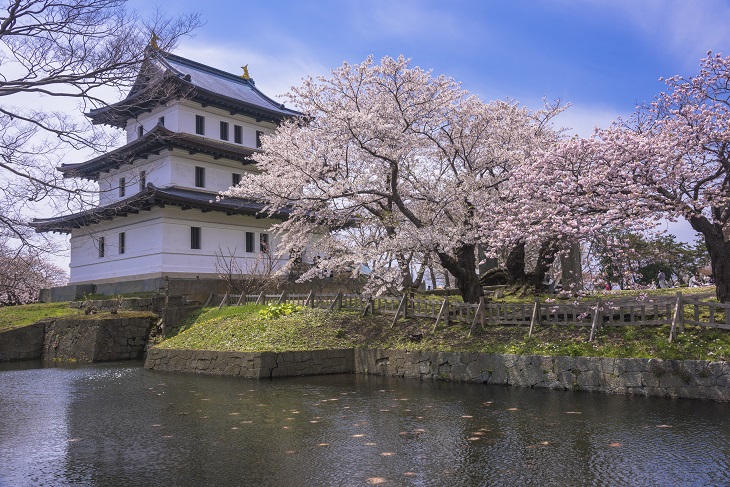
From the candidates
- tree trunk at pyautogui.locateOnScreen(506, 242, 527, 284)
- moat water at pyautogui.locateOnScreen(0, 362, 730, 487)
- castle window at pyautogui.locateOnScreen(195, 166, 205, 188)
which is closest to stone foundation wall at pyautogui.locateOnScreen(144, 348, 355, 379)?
moat water at pyautogui.locateOnScreen(0, 362, 730, 487)

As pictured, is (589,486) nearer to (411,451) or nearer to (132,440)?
(411,451)

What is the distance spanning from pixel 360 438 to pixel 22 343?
23.0 metres

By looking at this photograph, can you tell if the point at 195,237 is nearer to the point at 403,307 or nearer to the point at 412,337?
the point at 403,307

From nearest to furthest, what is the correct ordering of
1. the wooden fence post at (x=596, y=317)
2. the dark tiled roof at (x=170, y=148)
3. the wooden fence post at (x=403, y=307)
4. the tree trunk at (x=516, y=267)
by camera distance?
1. the wooden fence post at (x=596, y=317)
2. the wooden fence post at (x=403, y=307)
3. the tree trunk at (x=516, y=267)
4. the dark tiled roof at (x=170, y=148)

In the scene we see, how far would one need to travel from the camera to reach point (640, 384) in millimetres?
12602

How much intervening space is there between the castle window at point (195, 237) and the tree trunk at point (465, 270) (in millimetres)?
17413

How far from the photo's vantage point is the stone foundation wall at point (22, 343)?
83.7 ft

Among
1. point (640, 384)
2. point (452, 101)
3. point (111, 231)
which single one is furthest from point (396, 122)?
point (111, 231)

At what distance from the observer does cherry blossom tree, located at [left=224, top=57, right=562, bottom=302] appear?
59.7ft

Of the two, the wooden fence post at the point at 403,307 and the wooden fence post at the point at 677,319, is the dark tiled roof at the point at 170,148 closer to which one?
the wooden fence post at the point at 403,307

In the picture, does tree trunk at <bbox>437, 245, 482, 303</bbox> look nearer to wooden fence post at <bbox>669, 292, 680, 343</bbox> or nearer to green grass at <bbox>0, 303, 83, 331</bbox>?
wooden fence post at <bbox>669, 292, 680, 343</bbox>

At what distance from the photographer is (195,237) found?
3188 centimetres

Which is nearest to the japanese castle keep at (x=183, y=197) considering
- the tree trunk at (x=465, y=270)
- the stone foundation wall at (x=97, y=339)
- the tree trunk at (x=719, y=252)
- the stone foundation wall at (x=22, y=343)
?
the stone foundation wall at (x=97, y=339)

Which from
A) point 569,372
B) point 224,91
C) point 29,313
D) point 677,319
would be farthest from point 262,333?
point 224,91
